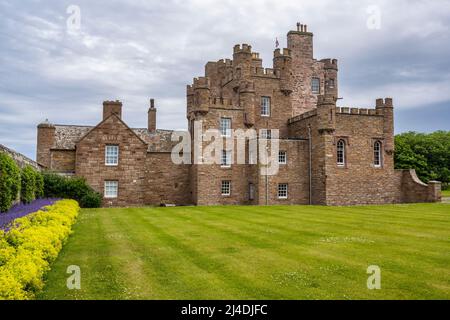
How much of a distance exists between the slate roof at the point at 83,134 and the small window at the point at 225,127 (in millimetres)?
5872

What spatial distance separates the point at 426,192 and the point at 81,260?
37386 millimetres

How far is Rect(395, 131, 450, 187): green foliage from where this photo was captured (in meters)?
67.4

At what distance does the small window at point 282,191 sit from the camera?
39.3 metres

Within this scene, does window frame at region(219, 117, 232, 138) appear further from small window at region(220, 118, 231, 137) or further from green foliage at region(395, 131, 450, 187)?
green foliage at region(395, 131, 450, 187)

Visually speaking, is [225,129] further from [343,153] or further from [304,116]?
[343,153]

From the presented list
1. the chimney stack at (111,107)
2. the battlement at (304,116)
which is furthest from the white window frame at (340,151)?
the chimney stack at (111,107)

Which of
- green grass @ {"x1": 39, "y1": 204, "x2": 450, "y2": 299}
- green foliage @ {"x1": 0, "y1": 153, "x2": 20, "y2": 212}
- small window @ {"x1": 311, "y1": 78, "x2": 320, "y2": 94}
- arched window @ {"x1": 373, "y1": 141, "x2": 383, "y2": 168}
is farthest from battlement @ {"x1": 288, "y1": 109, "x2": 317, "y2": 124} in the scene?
green foliage @ {"x1": 0, "y1": 153, "x2": 20, "y2": 212}

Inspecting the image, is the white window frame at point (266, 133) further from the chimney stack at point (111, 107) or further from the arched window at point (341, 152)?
the chimney stack at point (111, 107)

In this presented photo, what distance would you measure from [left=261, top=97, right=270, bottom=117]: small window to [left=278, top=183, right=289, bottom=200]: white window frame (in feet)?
27.5

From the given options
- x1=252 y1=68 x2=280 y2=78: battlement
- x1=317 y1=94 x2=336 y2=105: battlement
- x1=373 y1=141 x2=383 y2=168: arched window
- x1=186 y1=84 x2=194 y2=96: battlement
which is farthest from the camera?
x1=186 y1=84 x2=194 y2=96: battlement

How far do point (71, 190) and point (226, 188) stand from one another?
48.1 ft

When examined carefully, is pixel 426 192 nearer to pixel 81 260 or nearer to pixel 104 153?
pixel 104 153
